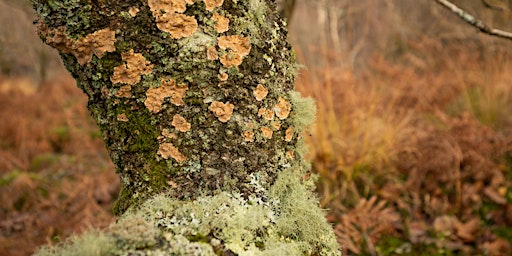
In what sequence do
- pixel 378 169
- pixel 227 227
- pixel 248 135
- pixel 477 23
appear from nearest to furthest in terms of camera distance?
pixel 227 227
pixel 248 135
pixel 477 23
pixel 378 169

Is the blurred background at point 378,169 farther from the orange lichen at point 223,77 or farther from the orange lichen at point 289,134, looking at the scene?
the orange lichen at point 223,77

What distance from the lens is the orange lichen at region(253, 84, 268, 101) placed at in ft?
3.67

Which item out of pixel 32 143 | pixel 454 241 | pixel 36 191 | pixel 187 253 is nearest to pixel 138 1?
pixel 187 253

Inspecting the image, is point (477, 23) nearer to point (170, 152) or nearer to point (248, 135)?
point (248, 135)

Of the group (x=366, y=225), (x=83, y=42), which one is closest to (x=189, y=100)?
(x=83, y=42)

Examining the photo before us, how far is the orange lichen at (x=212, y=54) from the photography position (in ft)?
3.53

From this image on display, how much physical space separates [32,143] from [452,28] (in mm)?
6394

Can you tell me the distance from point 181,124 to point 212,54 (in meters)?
0.18

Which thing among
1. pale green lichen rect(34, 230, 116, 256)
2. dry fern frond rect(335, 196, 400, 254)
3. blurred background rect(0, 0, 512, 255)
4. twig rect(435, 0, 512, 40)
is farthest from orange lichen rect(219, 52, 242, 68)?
dry fern frond rect(335, 196, 400, 254)

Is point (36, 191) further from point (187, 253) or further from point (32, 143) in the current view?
point (187, 253)

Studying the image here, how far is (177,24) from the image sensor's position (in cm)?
106

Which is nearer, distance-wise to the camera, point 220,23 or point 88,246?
point 88,246

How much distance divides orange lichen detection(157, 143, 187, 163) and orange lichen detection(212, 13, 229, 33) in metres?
0.29

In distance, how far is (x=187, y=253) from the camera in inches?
36.1
